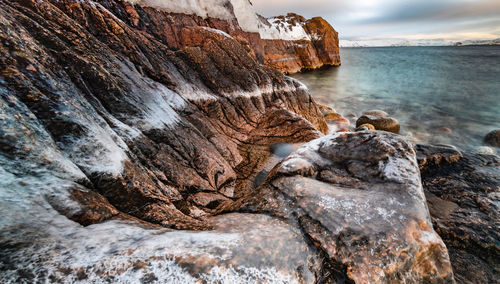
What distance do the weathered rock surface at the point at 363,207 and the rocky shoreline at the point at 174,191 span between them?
2 cm

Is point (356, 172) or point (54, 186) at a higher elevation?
point (54, 186)

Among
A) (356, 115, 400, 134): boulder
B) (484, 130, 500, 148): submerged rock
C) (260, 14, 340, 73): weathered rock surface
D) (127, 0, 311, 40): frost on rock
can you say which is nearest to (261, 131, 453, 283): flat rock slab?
(127, 0, 311, 40): frost on rock

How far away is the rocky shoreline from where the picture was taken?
1.70m

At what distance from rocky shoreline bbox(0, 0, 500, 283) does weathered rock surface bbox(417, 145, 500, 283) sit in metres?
0.02

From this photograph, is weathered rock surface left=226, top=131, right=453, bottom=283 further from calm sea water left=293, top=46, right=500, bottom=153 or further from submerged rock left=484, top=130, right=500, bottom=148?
submerged rock left=484, top=130, right=500, bottom=148

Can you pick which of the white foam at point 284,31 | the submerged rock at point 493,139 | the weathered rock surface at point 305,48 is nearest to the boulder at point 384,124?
the submerged rock at point 493,139

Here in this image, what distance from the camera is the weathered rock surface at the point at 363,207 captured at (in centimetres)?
213

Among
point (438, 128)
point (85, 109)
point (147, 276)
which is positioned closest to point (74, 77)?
point (85, 109)

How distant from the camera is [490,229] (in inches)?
118

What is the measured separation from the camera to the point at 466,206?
3443 millimetres

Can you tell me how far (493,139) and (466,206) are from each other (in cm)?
1151

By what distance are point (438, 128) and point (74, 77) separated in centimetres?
1739

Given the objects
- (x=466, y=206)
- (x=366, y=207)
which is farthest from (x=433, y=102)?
(x=366, y=207)

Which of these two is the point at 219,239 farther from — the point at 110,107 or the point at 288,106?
the point at 288,106
